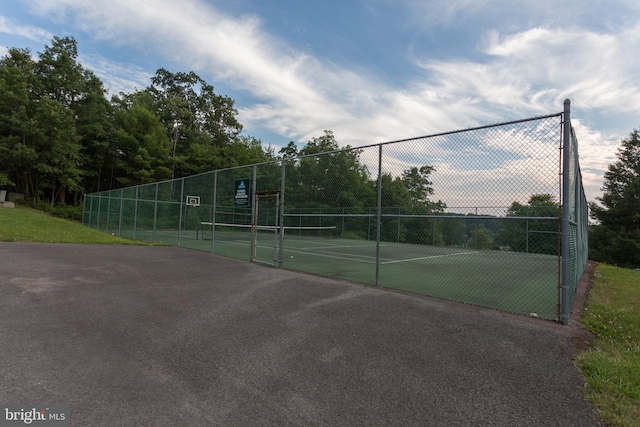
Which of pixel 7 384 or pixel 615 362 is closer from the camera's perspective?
pixel 7 384

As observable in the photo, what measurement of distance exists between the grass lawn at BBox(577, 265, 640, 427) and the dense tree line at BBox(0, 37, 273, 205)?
34861 mm

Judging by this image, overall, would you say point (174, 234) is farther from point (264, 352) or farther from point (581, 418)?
point (581, 418)

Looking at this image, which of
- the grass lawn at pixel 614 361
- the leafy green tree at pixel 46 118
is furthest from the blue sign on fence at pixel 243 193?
the leafy green tree at pixel 46 118

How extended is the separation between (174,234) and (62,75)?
94.1 feet

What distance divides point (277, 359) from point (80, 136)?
38.1 meters

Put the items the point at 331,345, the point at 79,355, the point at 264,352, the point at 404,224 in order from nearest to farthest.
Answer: the point at 79,355 → the point at 264,352 → the point at 331,345 → the point at 404,224

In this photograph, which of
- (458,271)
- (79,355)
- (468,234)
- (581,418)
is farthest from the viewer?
(468,234)

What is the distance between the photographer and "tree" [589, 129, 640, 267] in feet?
72.4

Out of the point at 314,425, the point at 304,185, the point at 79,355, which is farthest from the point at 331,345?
the point at 304,185

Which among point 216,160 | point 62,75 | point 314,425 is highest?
point 62,75

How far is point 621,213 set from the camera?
24.0m

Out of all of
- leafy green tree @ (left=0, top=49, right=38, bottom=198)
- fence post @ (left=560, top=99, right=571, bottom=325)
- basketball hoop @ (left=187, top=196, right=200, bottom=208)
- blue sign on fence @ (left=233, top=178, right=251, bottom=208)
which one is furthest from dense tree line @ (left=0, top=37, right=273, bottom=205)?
fence post @ (left=560, top=99, right=571, bottom=325)

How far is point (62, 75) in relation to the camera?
31844 mm

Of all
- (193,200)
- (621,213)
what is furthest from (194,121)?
(621,213)
